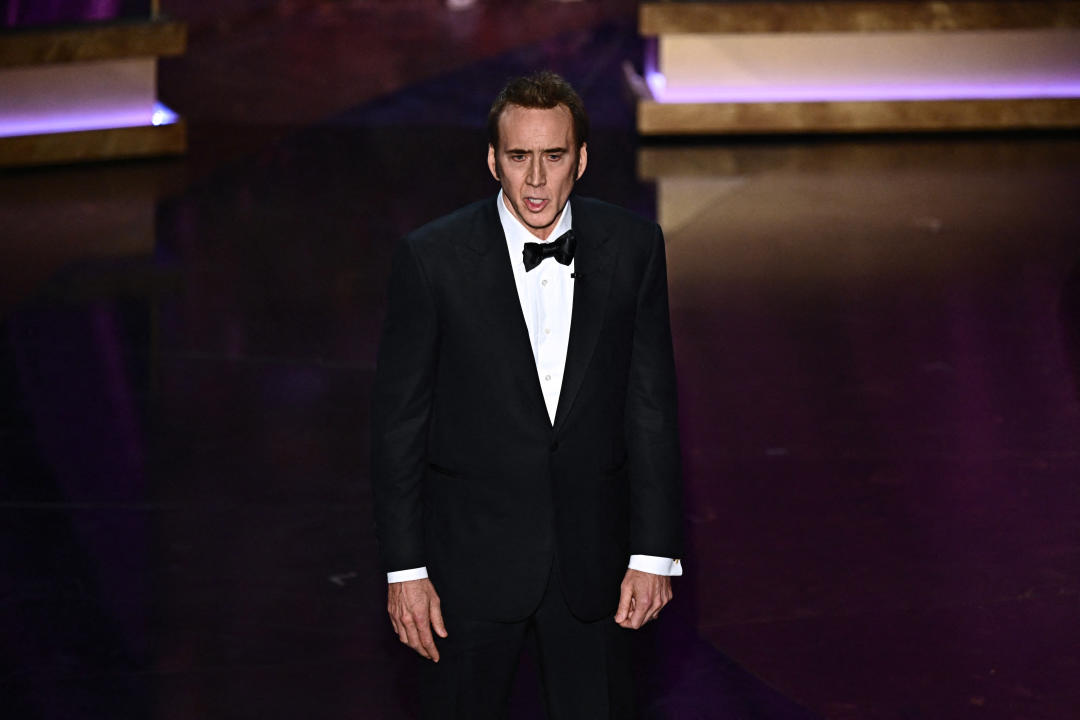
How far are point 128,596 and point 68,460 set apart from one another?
3.70 ft

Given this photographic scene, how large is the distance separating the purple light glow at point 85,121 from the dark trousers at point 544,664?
26.3ft

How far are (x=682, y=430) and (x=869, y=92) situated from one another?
619 centimetres

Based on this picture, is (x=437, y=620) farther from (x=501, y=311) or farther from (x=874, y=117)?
(x=874, y=117)

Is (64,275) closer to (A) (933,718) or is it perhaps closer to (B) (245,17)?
(A) (933,718)

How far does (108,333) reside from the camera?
6637 mm

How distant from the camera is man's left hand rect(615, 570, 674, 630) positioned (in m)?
2.62

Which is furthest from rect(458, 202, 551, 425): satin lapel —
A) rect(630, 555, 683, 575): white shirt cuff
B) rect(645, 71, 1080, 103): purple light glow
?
rect(645, 71, 1080, 103): purple light glow

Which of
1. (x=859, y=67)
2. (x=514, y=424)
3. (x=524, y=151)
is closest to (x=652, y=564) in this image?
(x=514, y=424)

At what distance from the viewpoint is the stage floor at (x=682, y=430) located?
3863mm

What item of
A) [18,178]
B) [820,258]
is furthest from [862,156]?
[18,178]

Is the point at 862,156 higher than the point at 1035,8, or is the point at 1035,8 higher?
the point at 1035,8

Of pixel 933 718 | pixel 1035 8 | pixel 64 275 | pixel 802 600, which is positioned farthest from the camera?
pixel 1035 8

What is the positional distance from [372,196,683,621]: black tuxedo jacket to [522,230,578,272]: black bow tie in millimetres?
37

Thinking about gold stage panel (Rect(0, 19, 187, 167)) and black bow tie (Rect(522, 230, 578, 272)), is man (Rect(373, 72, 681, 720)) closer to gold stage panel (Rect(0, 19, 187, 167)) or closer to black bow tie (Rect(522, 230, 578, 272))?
black bow tie (Rect(522, 230, 578, 272))
